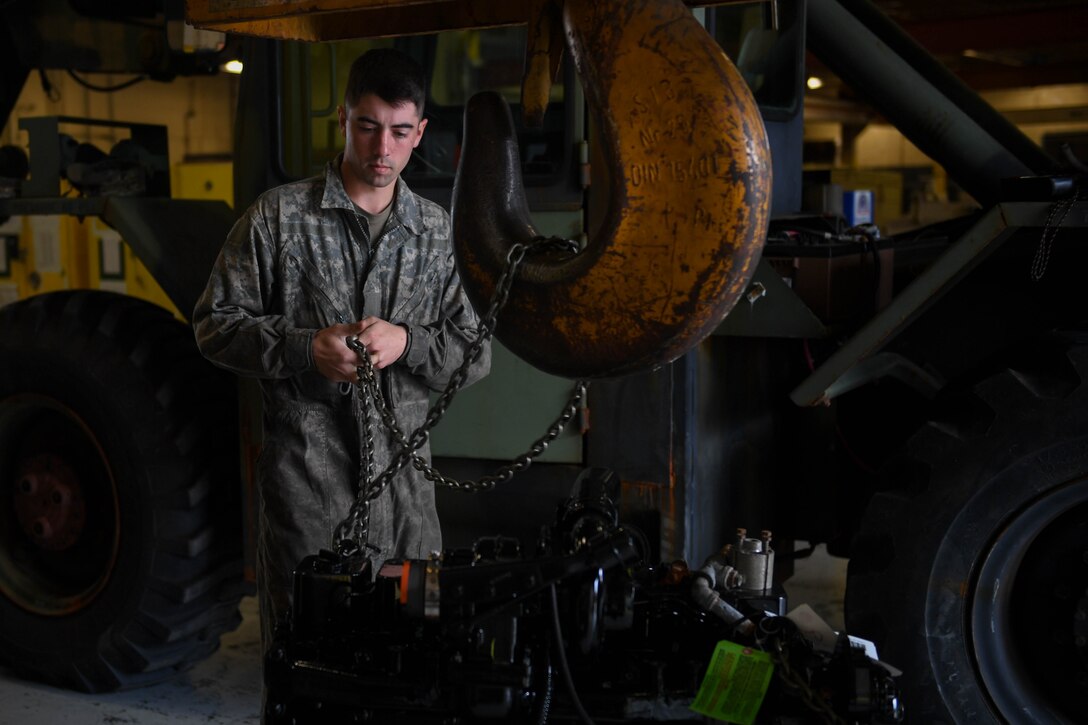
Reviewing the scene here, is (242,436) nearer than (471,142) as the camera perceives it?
No

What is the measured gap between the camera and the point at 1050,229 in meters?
2.33

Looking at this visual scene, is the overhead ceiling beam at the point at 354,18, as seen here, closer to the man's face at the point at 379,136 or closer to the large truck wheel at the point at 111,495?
the man's face at the point at 379,136

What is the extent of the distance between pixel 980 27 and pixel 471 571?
21.2 feet

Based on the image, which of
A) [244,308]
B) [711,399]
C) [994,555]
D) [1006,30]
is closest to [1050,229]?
[994,555]

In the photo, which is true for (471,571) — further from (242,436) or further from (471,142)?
(242,436)

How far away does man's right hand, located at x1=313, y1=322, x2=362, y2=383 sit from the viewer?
2.12 metres

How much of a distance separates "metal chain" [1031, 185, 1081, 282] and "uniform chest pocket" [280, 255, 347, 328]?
140cm

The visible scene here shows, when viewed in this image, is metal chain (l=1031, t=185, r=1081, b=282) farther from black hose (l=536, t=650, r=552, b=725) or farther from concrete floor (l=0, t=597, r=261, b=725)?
concrete floor (l=0, t=597, r=261, b=725)

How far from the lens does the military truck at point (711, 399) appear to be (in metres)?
2.40

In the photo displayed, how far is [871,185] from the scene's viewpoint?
523 centimetres

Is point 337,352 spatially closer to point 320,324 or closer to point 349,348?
point 349,348

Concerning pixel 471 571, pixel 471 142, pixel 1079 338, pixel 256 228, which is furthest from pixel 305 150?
pixel 1079 338

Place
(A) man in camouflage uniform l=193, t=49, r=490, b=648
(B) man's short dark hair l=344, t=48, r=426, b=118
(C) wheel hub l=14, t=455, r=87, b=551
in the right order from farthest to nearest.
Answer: (C) wheel hub l=14, t=455, r=87, b=551 < (A) man in camouflage uniform l=193, t=49, r=490, b=648 < (B) man's short dark hair l=344, t=48, r=426, b=118

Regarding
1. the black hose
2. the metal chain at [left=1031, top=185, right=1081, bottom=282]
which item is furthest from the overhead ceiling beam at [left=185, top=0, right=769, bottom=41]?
the metal chain at [left=1031, top=185, right=1081, bottom=282]
